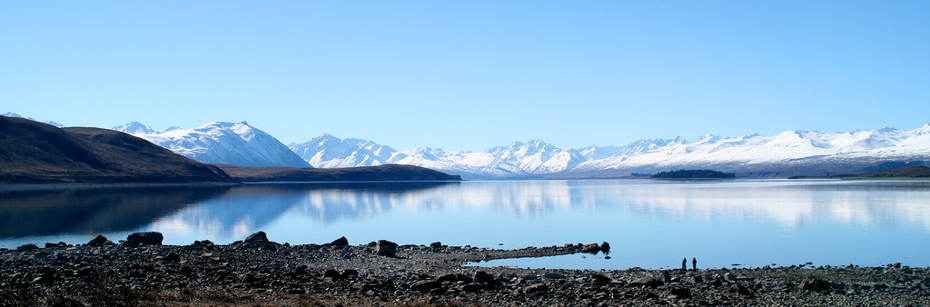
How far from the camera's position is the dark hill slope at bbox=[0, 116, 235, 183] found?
12719 centimetres

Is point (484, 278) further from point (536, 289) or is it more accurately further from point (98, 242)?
point (98, 242)

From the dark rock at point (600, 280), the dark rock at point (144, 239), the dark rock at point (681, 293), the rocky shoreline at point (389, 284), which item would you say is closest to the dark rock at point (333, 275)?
the rocky shoreline at point (389, 284)

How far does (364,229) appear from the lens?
46.3 meters

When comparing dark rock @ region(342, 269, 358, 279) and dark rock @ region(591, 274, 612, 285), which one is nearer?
dark rock @ region(591, 274, 612, 285)

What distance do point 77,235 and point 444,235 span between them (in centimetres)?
2381

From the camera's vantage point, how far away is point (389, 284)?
63.2 ft

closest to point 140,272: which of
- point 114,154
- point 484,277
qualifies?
point 484,277

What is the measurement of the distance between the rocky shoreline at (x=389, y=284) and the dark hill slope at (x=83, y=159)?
11896cm

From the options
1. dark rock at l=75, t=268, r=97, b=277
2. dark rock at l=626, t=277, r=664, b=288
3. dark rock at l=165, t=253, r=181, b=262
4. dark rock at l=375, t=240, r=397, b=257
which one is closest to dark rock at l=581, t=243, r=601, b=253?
dark rock at l=375, t=240, r=397, b=257

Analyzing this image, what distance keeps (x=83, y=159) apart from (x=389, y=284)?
15844 cm

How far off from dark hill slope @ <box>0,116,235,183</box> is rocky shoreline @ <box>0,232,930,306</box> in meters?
119

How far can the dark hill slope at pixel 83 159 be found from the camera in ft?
417

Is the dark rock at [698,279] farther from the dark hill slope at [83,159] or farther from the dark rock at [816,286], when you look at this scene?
the dark hill slope at [83,159]

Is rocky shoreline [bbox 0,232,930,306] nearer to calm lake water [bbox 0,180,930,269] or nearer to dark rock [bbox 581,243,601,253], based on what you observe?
calm lake water [bbox 0,180,930,269]
